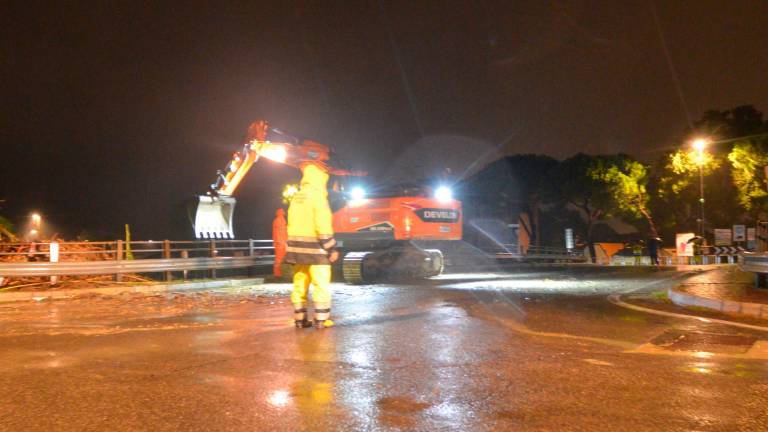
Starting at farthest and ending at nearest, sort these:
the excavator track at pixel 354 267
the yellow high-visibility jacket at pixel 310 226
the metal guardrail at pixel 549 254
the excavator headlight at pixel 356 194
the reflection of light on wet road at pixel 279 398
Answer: the metal guardrail at pixel 549 254 → the excavator headlight at pixel 356 194 → the excavator track at pixel 354 267 → the yellow high-visibility jacket at pixel 310 226 → the reflection of light on wet road at pixel 279 398

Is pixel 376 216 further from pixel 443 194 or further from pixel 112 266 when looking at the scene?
pixel 112 266

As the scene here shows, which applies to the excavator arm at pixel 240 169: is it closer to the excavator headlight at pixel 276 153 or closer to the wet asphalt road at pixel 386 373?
the excavator headlight at pixel 276 153

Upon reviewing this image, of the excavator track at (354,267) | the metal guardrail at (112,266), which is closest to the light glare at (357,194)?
the excavator track at (354,267)

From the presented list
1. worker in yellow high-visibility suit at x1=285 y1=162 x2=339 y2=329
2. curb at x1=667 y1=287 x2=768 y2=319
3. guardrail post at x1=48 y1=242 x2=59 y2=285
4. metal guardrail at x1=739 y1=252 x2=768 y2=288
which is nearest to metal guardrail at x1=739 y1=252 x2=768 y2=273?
metal guardrail at x1=739 y1=252 x2=768 y2=288

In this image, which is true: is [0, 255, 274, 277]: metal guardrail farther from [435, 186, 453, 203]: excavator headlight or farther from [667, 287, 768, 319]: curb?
[667, 287, 768, 319]: curb

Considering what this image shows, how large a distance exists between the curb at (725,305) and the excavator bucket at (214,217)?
47.8ft

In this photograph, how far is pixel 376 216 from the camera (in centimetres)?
1784

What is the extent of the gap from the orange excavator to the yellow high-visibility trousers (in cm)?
895

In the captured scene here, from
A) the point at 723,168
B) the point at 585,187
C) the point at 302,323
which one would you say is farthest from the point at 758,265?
the point at 585,187

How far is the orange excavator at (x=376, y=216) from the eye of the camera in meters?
17.6

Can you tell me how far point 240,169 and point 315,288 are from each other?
1240 centimetres

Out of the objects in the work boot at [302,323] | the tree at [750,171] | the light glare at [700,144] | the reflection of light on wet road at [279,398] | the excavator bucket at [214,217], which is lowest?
the reflection of light on wet road at [279,398]

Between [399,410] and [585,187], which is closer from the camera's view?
[399,410]

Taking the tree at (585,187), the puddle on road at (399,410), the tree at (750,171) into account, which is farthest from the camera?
the tree at (585,187)
